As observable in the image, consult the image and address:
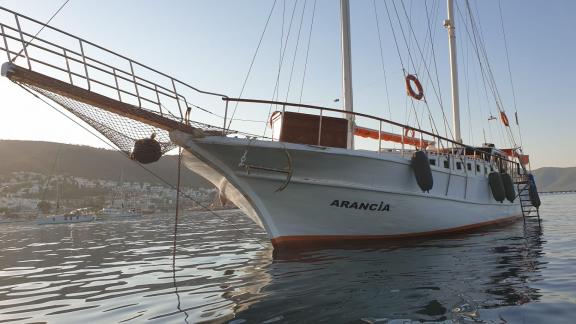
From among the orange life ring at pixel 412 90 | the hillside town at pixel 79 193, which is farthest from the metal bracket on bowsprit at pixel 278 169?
the hillside town at pixel 79 193

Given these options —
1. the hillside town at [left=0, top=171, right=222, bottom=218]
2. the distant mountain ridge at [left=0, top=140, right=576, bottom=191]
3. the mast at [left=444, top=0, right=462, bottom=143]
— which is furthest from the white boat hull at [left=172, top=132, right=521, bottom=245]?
the distant mountain ridge at [left=0, top=140, right=576, bottom=191]

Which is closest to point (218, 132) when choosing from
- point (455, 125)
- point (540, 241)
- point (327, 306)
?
point (327, 306)

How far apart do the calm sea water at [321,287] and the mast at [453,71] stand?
38.0 feet

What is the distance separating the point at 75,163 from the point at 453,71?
582 ft

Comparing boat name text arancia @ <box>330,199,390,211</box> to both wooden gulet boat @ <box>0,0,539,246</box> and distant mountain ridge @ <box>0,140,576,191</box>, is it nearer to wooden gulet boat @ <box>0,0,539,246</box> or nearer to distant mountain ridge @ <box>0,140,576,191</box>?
wooden gulet boat @ <box>0,0,539,246</box>

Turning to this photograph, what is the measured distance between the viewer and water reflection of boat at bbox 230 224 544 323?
600 centimetres

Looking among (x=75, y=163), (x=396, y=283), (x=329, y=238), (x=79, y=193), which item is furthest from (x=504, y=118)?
(x=75, y=163)

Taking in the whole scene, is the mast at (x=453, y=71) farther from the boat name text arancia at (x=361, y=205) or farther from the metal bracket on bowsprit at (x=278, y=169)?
the metal bracket on bowsprit at (x=278, y=169)

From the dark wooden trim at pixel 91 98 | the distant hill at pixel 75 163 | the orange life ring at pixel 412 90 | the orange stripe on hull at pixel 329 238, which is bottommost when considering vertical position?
the orange stripe on hull at pixel 329 238

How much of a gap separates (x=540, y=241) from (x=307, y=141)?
26.5 ft

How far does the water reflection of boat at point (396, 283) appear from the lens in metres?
6.00

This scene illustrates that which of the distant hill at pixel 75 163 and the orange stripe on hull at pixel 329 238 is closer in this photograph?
the orange stripe on hull at pixel 329 238

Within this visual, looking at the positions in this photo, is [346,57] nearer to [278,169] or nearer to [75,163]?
[278,169]

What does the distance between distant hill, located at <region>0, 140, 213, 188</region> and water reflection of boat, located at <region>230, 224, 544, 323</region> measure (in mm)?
153942
